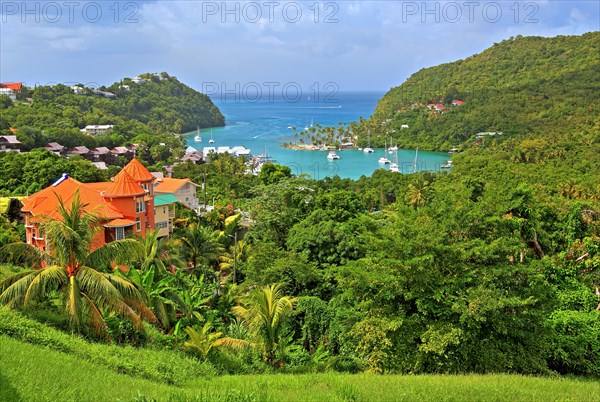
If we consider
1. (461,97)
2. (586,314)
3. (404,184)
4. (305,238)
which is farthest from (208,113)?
(586,314)

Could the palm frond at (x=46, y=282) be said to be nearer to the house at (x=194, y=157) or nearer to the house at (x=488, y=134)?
the house at (x=194, y=157)

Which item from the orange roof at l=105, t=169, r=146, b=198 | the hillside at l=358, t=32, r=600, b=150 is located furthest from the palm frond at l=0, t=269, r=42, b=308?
the hillside at l=358, t=32, r=600, b=150

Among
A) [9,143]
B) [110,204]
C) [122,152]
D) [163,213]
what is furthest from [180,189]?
[122,152]

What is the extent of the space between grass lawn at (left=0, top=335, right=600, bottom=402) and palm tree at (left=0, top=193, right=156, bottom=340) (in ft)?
3.10

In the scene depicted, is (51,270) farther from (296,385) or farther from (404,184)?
(404,184)

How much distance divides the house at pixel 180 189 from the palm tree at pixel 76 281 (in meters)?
16.6

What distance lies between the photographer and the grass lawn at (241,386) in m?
5.67

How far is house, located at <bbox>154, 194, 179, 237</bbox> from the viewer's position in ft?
66.4

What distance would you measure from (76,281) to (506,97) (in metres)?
77.6

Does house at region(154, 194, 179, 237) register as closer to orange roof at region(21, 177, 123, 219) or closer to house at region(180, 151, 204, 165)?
orange roof at region(21, 177, 123, 219)

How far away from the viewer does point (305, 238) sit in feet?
54.7

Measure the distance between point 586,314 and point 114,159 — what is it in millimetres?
45440

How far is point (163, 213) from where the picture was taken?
20688mm

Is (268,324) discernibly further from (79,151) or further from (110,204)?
(79,151)
